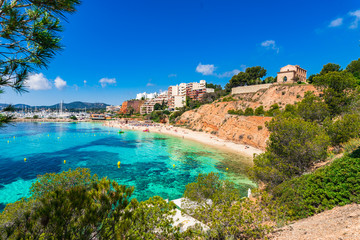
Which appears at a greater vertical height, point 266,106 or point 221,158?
point 266,106

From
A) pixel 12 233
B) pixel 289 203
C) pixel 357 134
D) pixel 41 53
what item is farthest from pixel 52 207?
pixel 357 134

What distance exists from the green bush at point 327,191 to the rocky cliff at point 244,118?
25.7 meters

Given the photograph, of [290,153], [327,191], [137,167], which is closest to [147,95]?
[137,167]

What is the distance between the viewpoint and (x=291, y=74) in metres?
53.8

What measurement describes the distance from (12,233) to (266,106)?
177 feet

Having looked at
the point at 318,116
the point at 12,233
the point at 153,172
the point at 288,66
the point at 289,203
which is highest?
the point at 288,66

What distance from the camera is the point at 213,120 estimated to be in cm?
5512

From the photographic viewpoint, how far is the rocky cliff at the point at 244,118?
121 feet

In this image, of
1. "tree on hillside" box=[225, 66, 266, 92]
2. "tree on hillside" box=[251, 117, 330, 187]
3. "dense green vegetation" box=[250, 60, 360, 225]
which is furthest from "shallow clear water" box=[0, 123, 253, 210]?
"tree on hillside" box=[225, 66, 266, 92]

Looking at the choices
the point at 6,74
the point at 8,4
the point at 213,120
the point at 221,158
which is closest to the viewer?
the point at 8,4

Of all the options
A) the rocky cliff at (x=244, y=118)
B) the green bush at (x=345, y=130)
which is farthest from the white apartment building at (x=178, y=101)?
the green bush at (x=345, y=130)

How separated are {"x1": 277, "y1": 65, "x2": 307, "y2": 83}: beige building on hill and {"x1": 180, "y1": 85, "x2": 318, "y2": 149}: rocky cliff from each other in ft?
18.9

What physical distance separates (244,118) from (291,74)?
26.7m

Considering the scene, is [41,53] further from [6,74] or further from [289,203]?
[289,203]
